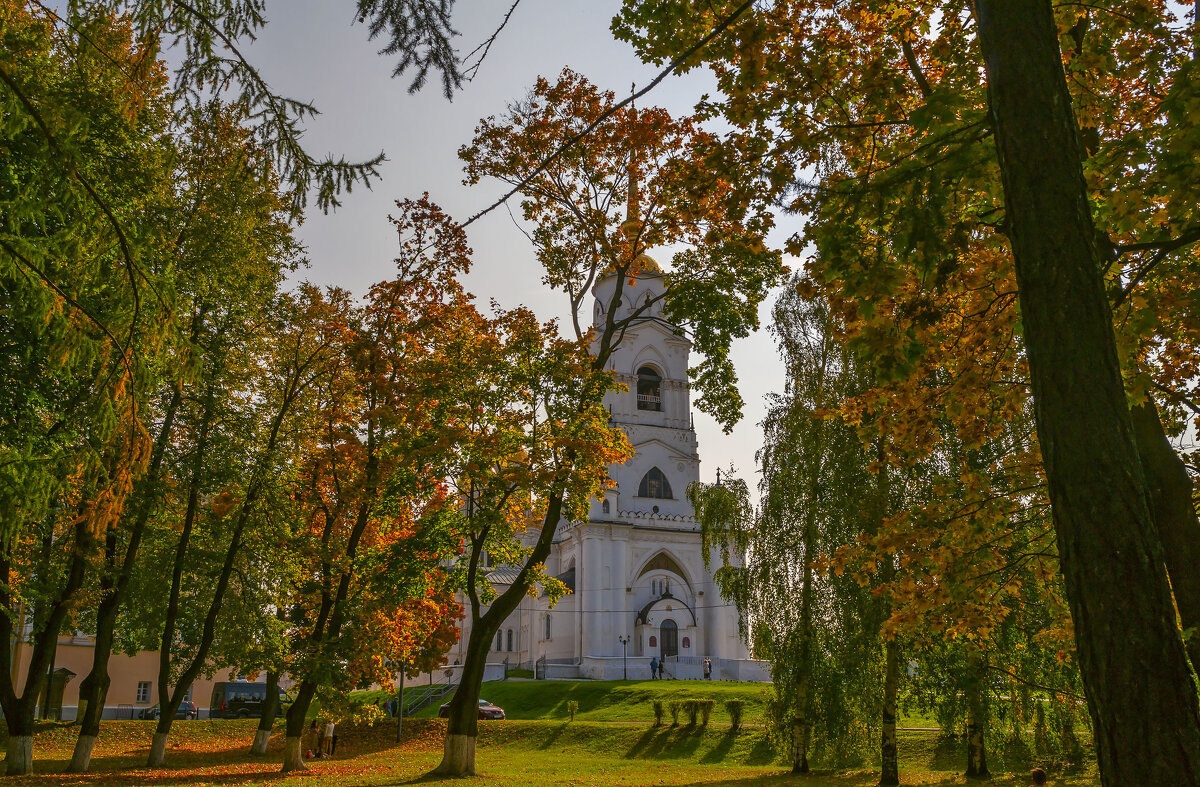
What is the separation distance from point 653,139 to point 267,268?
27.9 feet

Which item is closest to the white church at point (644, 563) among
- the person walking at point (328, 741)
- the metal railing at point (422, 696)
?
the metal railing at point (422, 696)

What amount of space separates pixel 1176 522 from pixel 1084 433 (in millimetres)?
3514

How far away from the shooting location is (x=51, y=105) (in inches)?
230

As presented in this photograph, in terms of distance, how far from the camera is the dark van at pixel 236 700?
39688 mm

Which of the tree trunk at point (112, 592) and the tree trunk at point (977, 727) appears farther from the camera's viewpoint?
the tree trunk at point (112, 592)

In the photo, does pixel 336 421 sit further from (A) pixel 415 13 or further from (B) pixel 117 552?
(A) pixel 415 13

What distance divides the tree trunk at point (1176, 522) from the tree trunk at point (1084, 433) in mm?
3039

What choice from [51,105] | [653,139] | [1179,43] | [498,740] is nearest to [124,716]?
[498,740]

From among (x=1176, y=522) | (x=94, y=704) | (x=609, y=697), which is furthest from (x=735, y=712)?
(x=1176, y=522)

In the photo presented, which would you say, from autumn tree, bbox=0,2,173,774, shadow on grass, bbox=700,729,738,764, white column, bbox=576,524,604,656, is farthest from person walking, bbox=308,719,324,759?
white column, bbox=576,524,604,656

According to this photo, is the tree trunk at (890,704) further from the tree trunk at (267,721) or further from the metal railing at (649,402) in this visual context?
the metal railing at (649,402)

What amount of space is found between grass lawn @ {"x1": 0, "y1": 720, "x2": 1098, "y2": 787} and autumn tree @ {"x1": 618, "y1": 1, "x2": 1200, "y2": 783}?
12223 millimetres

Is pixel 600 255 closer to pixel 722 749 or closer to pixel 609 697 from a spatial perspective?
pixel 722 749

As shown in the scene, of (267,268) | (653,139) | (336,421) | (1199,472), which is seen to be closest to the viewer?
(1199,472)
